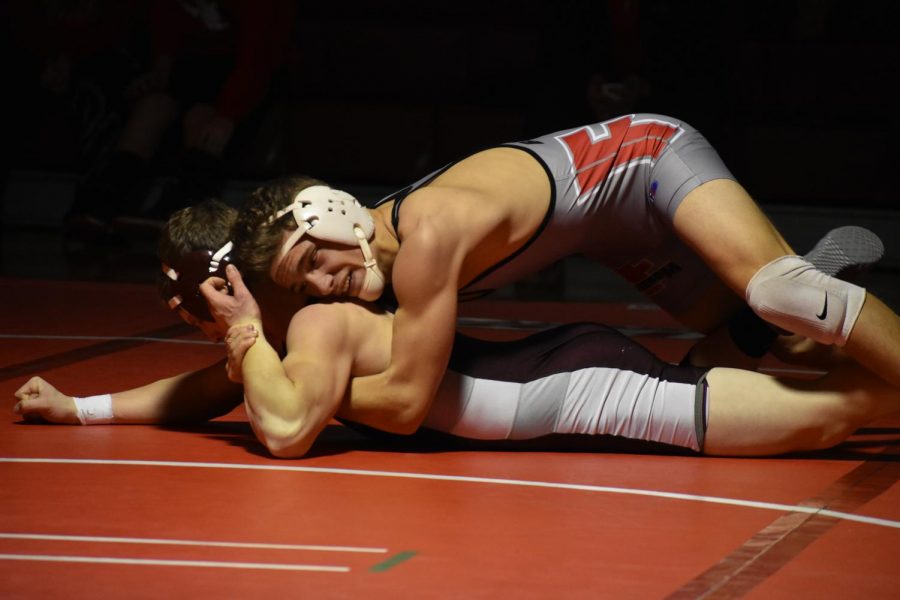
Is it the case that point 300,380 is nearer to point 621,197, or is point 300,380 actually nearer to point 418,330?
point 418,330

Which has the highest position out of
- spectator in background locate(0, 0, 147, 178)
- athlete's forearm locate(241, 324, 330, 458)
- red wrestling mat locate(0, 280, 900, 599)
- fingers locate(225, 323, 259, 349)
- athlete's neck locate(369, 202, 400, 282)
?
spectator in background locate(0, 0, 147, 178)

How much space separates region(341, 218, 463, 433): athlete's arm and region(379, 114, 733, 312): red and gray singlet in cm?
25

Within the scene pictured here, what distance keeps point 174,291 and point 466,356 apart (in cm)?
59

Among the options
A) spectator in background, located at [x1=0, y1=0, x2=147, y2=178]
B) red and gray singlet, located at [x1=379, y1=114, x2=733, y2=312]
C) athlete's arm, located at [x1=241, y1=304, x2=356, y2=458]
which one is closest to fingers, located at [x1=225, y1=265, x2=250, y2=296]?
athlete's arm, located at [x1=241, y1=304, x2=356, y2=458]

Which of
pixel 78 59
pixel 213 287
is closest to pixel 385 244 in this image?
pixel 213 287

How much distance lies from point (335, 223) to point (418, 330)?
0.86 ft

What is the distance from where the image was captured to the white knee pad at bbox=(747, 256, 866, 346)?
2.89 meters

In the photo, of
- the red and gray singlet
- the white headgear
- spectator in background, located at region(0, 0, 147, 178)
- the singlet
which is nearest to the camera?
the white headgear

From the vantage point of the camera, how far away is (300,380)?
277 centimetres

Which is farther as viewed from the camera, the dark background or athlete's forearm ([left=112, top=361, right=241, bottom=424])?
the dark background

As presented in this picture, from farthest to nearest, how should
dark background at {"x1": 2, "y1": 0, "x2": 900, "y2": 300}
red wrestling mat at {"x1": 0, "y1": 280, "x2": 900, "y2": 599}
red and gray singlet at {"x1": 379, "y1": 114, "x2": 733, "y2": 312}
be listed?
dark background at {"x1": 2, "y1": 0, "x2": 900, "y2": 300} → red and gray singlet at {"x1": 379, "y1": 114, "x2": 733, "y2": 312} → red wrestling mat at {"x1": 0, "y1": 280, "x2": 900, "y2": 599}

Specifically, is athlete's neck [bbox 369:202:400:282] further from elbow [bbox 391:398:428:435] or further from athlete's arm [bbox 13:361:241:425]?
athlete's arm [bbox 13:361:241:425]

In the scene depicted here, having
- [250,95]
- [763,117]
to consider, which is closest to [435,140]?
[250,95]

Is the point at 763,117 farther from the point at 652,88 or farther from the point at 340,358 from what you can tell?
the point at 340,358
